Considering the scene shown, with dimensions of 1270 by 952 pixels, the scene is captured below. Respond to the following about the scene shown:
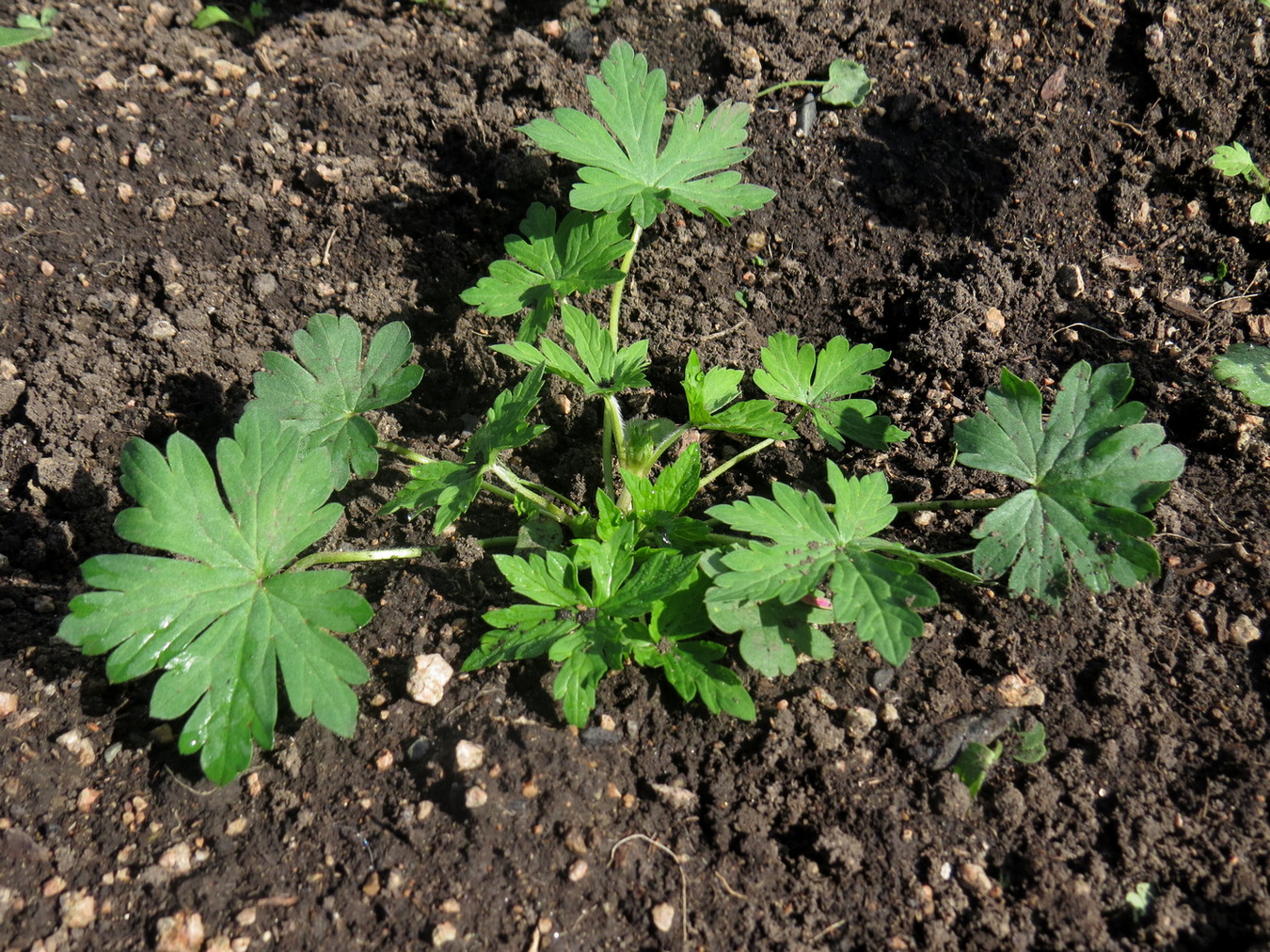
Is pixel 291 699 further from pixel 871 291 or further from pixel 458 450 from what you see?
pixel 871 291

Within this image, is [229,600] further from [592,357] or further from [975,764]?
[975,764]

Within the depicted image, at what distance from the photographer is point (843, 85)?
3.09m

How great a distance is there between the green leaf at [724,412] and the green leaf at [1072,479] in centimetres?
43

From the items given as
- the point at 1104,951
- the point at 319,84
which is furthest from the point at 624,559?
the point at 319,84

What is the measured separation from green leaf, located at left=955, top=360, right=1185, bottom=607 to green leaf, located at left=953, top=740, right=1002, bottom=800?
1.13 feet

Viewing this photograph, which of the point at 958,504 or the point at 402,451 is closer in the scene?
the point at 958,504

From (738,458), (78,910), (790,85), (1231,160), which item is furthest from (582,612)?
(1231,160)

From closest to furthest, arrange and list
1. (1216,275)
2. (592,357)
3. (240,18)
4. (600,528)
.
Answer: (600,528), (592,357), (1216,275), (240,18)

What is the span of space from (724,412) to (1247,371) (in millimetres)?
1422

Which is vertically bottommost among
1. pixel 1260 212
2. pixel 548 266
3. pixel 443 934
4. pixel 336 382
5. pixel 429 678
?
pixel 443 934

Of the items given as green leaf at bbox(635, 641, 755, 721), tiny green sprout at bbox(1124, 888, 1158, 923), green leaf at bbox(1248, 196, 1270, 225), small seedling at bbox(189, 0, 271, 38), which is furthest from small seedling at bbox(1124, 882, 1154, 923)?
small seedling at bbox(189, 0, 271, 38)

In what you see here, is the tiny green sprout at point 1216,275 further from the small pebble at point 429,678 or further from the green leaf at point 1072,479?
the small pebble at point 429,678

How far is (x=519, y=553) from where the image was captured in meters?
2.28

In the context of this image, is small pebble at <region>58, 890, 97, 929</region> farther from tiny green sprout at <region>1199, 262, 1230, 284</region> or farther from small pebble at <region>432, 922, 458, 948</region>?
tiny green sprout at <region>1199, 262, 1230, 284</region>
